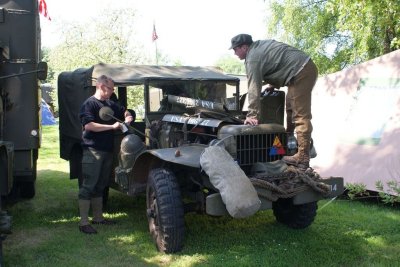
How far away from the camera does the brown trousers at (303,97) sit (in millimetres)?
4957

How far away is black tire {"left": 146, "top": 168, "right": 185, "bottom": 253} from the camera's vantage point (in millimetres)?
4668

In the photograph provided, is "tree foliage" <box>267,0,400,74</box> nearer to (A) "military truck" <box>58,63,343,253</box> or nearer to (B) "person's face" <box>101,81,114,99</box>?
(A) "military truck" <box>58,63,343,253</box>

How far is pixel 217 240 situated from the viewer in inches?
209

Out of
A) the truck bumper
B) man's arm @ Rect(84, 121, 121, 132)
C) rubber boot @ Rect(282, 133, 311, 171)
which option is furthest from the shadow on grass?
Answer: man's arm @ Rect(84, 121, 121, 132)

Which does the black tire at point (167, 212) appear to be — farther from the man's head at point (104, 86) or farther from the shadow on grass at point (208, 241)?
the man's head at point (104, 86)

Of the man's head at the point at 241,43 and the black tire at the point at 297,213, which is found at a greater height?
the man's head at the point at 241,43

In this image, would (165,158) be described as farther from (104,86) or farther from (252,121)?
(104,86)

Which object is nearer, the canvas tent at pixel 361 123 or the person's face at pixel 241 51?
the person's face at pixel 241 51

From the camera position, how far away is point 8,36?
229 inches

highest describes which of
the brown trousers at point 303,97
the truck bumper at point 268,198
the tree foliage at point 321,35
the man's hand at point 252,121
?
the tree foliage at point 321,35

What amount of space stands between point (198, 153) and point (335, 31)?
12.8 meters

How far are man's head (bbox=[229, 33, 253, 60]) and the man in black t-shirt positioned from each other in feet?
4.94

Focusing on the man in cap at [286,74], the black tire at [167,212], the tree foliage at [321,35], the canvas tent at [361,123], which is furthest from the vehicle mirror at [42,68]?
the tree foliage at [321,35]

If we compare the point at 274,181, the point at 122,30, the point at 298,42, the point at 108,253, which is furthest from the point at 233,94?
the point at 122,30
